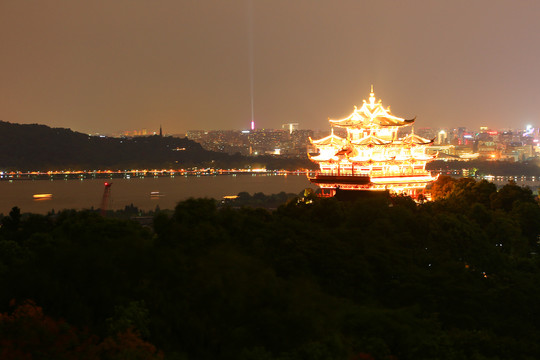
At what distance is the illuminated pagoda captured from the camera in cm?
2167

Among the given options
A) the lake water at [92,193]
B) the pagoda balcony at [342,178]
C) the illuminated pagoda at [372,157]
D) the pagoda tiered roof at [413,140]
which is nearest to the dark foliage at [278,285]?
the pagoda balcony at [342,178]

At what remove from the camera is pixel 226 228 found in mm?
12539

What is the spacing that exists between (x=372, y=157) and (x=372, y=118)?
144 cm

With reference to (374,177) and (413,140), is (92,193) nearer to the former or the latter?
(413,140)

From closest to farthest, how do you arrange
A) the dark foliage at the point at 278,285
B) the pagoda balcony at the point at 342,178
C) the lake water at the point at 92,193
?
the dark foliage at the point at 278,285
the pagoda balcony at the point at 342,178
the lake water at the point at 92,193

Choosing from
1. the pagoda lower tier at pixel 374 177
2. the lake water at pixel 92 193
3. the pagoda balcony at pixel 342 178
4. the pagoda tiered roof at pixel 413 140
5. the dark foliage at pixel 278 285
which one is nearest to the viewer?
the dark foliage at pixel 278 285

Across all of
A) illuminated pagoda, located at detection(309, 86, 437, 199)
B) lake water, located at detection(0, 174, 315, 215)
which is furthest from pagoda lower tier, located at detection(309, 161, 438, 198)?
lake water, located at detection(0, 174, 315, 215)

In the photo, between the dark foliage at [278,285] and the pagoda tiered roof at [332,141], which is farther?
the pagoda tiered roof at [332,141]

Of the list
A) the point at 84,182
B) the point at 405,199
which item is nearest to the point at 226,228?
the point at 405,199

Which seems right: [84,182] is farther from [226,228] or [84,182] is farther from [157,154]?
[226,228]

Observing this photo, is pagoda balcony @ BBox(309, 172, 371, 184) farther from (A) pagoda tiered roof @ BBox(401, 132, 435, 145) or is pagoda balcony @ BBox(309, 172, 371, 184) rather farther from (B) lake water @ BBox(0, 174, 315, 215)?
(B) lake water @ BBox(0, 174, 315, 215)

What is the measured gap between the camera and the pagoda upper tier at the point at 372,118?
74.2 feet

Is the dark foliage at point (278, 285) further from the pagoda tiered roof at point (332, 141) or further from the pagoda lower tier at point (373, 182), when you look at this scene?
the pagoda tiered roof at point (332, 141)

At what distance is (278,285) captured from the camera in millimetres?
9461
